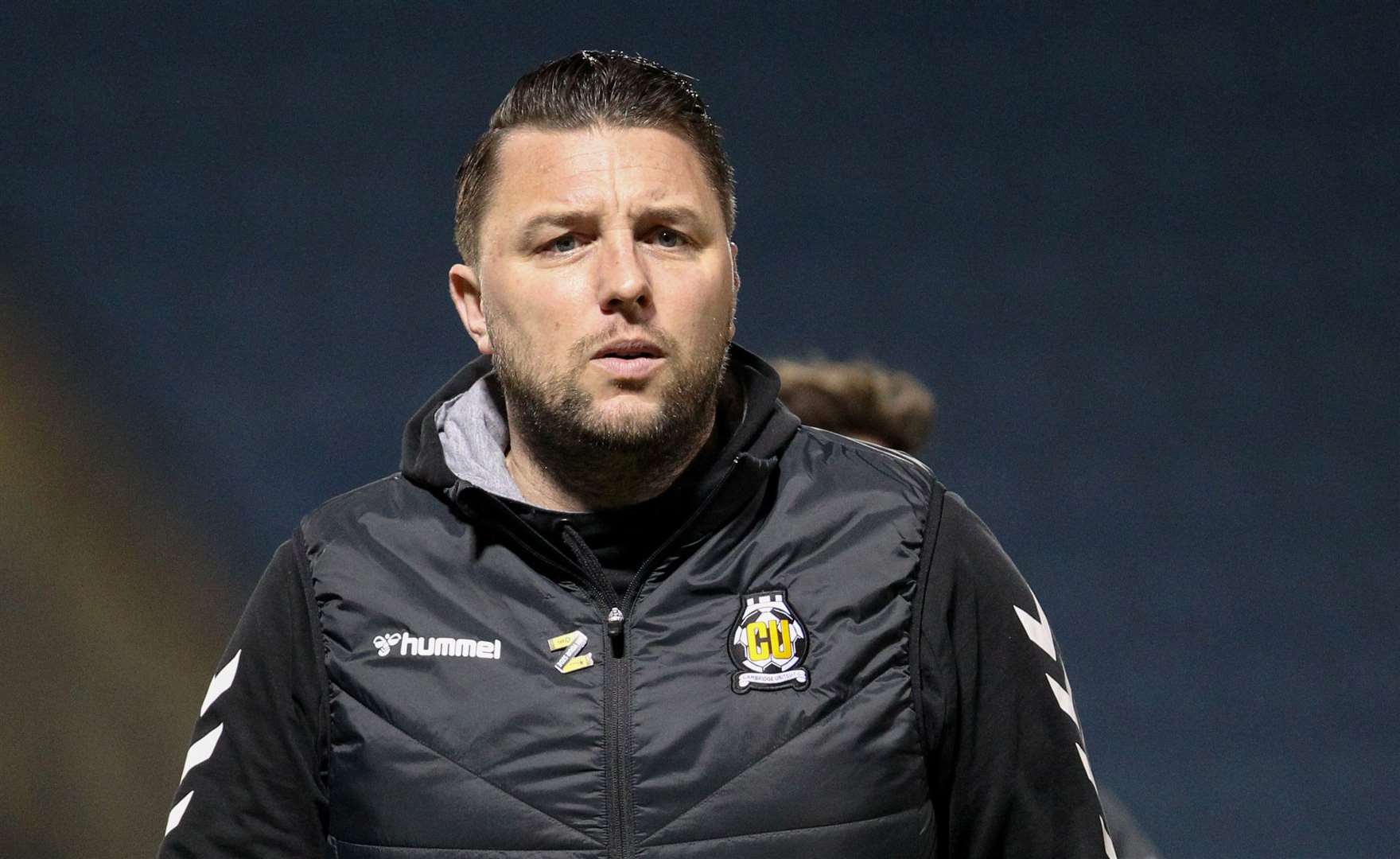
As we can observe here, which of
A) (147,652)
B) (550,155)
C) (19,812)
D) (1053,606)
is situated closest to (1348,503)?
(1053,606)

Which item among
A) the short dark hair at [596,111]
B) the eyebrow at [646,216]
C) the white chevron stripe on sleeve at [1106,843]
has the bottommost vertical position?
the white chevron stripe on sleeve at [1106,843]

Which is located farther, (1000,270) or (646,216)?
(1000,270)

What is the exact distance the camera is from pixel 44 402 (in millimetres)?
3600

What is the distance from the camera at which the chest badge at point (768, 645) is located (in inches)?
49.7

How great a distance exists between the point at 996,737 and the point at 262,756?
558 millimetres

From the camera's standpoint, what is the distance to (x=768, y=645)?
1.28 metres

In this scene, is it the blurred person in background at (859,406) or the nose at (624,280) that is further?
the blurred person in background at (859,406)

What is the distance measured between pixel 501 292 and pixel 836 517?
322 mm

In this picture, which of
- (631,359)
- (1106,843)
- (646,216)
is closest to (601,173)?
(646,216)

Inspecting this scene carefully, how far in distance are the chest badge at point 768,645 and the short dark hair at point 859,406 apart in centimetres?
109

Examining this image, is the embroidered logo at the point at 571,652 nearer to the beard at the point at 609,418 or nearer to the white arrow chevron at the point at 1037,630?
the beard at the point at 609,418

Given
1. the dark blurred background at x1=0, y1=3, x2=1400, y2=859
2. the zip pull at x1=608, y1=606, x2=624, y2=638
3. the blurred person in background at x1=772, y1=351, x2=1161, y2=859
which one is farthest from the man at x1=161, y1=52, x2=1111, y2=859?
the dark blurred background at x1=0, y1=3, x2=1400, y2=859

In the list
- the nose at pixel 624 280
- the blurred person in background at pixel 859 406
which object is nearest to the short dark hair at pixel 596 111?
the nose at pixel 624 280

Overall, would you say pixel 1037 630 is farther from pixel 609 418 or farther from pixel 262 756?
pixel 262 756
